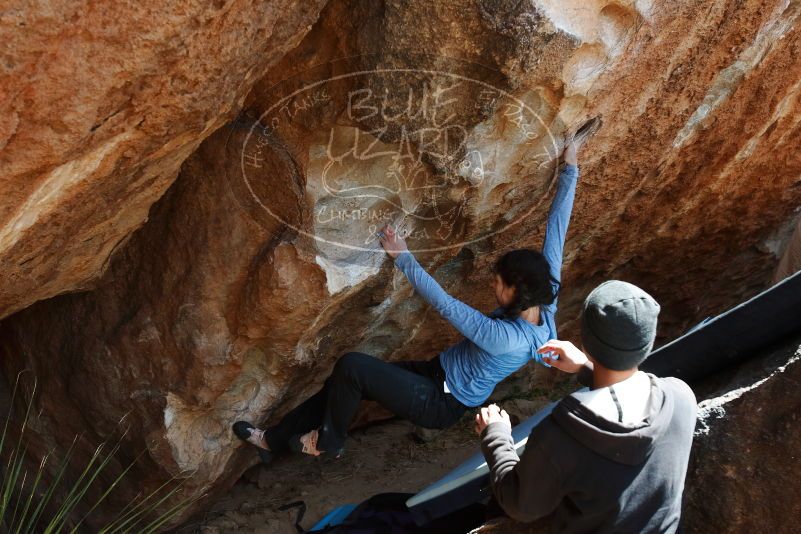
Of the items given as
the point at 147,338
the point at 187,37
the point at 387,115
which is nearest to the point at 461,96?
the point at 387,115

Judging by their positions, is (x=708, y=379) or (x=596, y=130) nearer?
(x=708, y=379)

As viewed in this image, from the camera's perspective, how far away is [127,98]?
82.0 inches

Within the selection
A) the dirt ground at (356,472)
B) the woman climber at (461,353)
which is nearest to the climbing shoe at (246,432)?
the woman climber at (461,353)

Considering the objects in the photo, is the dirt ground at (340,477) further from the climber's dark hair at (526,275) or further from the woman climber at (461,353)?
the climber's dark hair at (526,275)

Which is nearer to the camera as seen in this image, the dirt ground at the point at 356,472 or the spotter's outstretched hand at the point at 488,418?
the spotter's outstretched hand at the point at 488,418

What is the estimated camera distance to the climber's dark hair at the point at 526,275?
2957 mm

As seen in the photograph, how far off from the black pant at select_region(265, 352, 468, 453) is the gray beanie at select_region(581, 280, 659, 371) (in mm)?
1267

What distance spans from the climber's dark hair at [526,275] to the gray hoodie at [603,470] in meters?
0.79

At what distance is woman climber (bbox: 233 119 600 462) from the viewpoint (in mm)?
3014

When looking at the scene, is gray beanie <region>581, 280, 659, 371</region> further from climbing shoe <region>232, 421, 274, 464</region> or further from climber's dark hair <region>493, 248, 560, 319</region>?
climbing shoe <region>232, 421, 274, 464</region>

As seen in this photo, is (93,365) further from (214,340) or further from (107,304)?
(214,340)

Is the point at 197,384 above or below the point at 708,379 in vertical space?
above

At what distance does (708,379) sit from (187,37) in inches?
83.8
